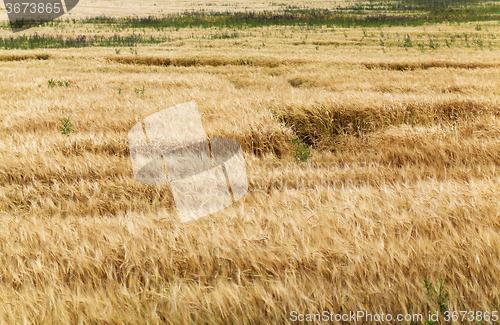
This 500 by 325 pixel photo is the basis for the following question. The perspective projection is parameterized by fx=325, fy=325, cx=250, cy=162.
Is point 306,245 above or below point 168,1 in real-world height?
below

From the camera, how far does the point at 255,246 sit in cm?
182

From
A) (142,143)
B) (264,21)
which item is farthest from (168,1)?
(142,143)

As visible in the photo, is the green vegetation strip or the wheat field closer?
the wheat field

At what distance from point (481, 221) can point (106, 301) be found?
2118 millimetres

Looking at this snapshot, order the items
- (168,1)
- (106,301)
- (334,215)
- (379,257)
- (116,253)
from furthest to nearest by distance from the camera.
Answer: (168,1)
(334,215)
(116,253)
(379,257)
(106,301)

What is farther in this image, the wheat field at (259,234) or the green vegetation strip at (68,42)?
the green vegetation strip at (68,42)

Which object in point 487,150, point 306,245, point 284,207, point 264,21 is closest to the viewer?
point 306,245

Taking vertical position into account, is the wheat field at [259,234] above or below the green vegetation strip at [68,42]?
below

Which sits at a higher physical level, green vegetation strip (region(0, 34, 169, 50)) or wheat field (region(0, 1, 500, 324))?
green vegetation strip (region(0, 34, 169, 50))

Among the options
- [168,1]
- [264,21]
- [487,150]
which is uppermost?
[168,1]

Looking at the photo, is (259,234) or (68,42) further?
(68,42)

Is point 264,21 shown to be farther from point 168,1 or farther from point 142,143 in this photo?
point 168,1

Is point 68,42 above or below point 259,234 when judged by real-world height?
above

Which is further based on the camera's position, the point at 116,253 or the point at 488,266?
the point at 116,253
